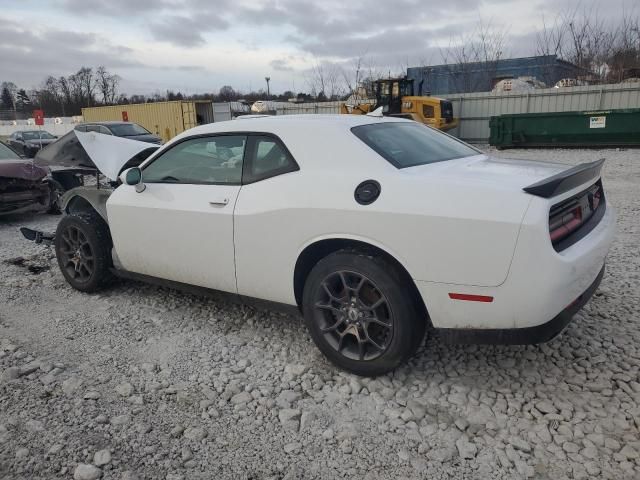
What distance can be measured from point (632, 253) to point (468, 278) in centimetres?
353

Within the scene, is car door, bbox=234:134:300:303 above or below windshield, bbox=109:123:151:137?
below

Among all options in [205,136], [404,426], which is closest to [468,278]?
[404,426]

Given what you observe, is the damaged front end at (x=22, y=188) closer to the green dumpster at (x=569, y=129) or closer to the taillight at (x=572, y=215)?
the taillight at (x=572, y=215)

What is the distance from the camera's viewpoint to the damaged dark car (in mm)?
7703

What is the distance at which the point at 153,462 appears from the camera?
2342mm

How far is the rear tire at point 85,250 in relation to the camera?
4309 millimetres

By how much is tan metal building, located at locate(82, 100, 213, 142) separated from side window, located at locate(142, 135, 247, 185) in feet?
69.1

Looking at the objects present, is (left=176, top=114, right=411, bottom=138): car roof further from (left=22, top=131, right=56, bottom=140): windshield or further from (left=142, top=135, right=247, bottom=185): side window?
(left=22, top=131, right=56, bottom=140): windshield

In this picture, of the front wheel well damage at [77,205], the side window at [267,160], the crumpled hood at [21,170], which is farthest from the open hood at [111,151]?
the crumpled hood at [21,170]

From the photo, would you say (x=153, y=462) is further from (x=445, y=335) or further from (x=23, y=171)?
(x=23, y=171)

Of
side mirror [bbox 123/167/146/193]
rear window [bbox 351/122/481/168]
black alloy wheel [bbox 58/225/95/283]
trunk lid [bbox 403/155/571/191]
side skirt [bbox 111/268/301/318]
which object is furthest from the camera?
black alloy wheel [bbox 58/225/95/283]

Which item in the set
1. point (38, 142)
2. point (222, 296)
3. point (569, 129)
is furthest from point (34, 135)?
point (222, 296)

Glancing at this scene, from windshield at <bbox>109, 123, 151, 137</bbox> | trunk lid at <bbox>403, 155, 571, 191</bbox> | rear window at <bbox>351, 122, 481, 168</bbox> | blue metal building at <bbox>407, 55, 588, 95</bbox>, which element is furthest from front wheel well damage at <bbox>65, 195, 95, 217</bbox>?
blue metal building at <bbox>407, 55, 588, 95</bbox>

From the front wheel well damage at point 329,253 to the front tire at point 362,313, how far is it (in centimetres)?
2
